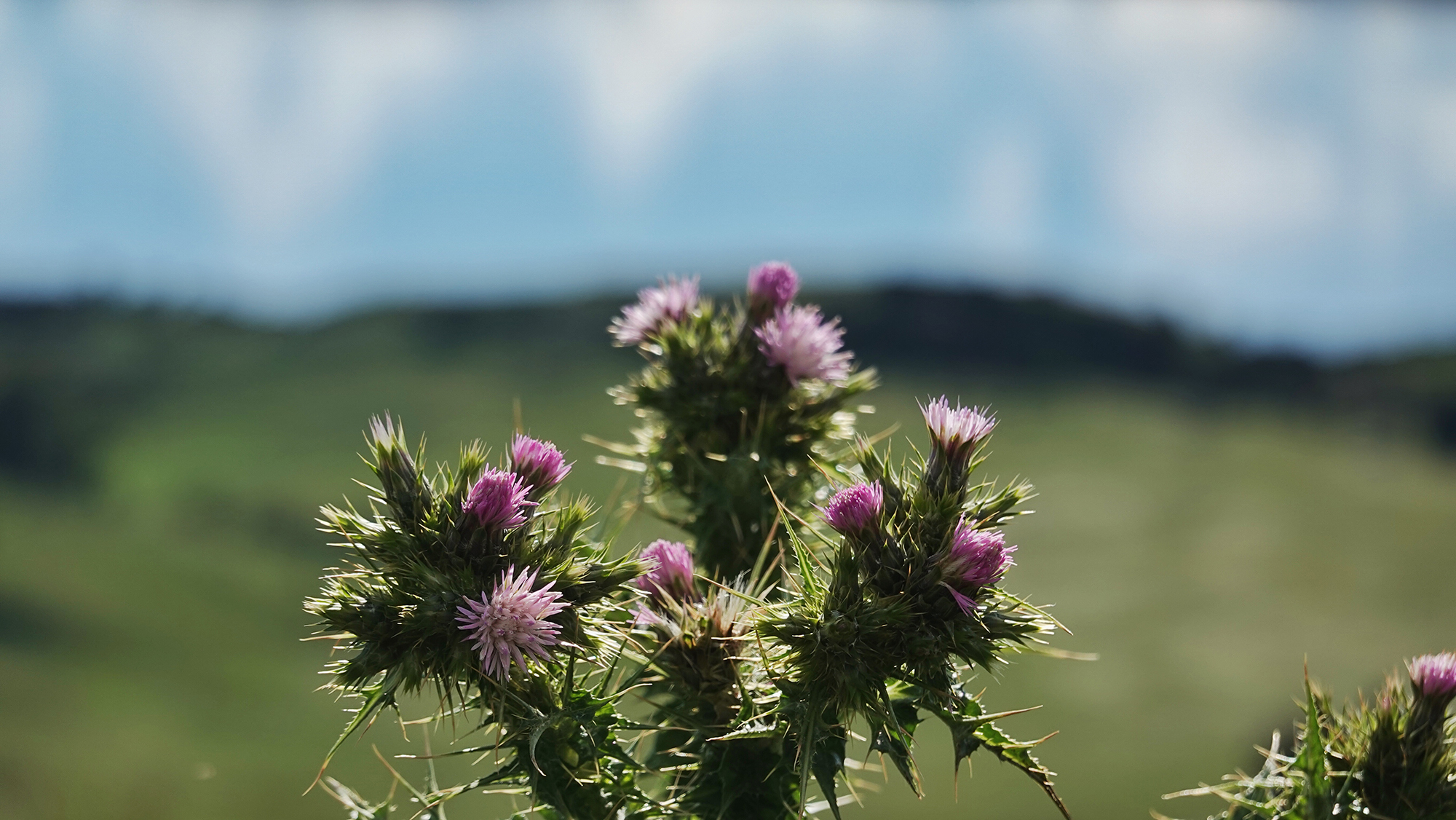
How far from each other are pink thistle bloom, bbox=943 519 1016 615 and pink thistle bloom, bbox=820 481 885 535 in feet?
1.15

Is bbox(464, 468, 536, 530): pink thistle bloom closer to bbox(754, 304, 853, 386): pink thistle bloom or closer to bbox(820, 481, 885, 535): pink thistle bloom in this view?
bbox(820, 481, 885, 535): pink thistle bloom

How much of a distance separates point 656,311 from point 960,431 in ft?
8.00

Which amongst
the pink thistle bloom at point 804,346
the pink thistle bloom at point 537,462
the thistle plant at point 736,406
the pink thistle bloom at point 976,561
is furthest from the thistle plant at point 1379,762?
the pink thistle bloom at point 537,462

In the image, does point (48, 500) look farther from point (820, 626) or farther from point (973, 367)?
point (820, 626)

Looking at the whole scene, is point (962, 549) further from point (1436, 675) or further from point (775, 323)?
point (1436, 675)

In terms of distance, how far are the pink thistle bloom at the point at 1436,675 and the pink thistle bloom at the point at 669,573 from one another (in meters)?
3.28

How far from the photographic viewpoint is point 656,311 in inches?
241

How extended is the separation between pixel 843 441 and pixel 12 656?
60.2 m

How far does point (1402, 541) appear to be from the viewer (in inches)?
2665

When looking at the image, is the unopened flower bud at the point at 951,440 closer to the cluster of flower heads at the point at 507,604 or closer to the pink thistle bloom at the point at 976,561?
the pink thistle bloom at the point at 976,561

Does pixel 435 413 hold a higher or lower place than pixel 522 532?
higher

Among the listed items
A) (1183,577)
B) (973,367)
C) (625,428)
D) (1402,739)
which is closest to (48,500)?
(625,428)

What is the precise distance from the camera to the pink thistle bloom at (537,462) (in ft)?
14.6

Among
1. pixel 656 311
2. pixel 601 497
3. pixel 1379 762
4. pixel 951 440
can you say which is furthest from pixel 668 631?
pixel 601 497
